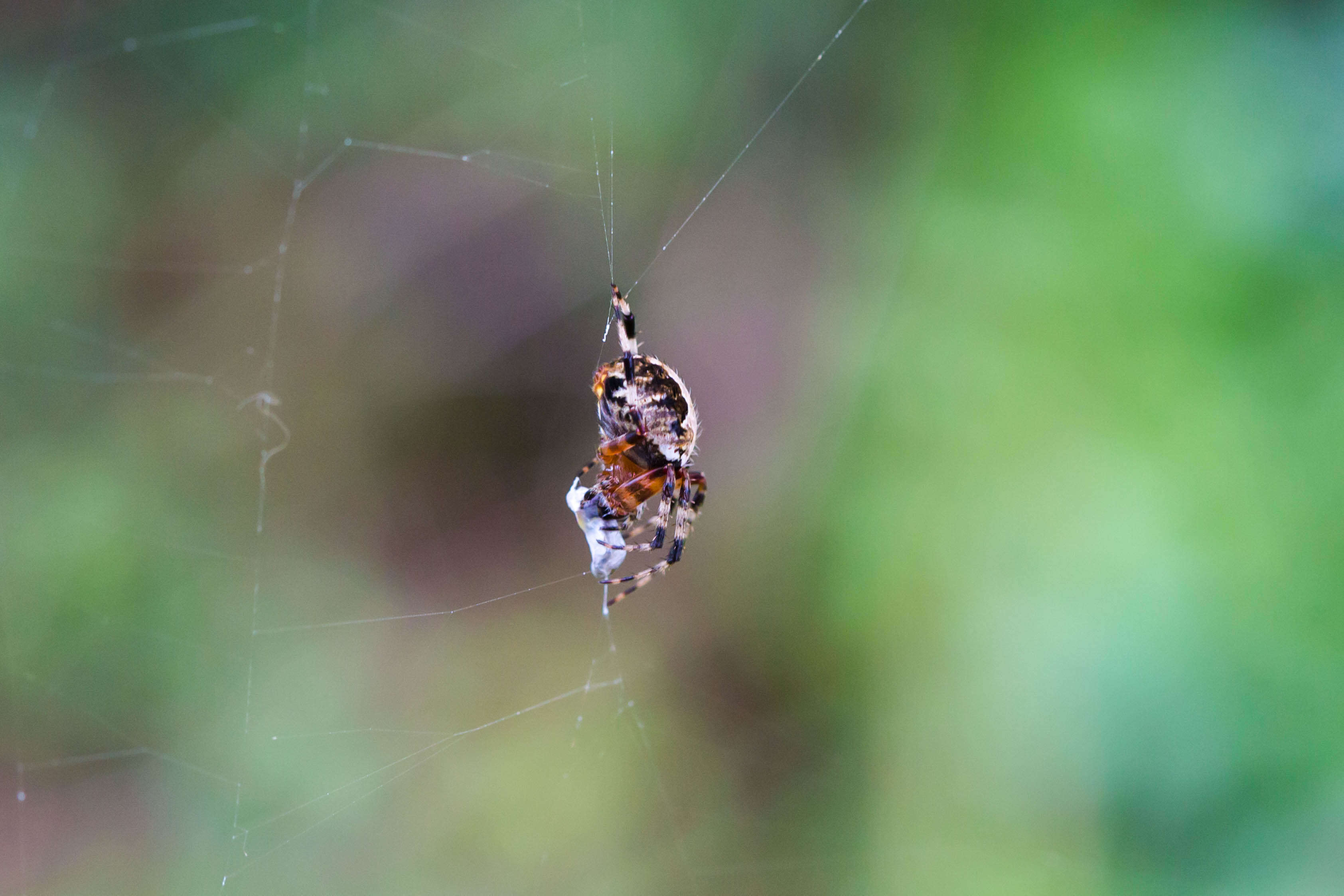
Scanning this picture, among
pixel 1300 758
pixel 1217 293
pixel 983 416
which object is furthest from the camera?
pixel 983 416

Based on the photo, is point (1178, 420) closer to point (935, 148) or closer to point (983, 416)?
point (983, 416)

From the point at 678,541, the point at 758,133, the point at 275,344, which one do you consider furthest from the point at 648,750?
the point at 758,133

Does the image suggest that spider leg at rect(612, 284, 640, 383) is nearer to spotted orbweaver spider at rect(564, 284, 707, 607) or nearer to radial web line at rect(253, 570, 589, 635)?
spotted orbweaver spider at rect(564, 284, 707, 607)

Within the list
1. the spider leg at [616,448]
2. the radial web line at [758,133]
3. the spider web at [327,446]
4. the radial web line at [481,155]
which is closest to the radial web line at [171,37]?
the spider web at [327,446]

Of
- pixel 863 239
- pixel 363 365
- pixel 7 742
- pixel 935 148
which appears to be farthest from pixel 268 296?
pixel 935 148

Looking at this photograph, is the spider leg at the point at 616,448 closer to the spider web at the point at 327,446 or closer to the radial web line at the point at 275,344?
the spider web at the point at 327,446

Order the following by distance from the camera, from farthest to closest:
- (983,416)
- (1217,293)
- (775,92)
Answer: (775,92) → (983,416) → (1217,293)

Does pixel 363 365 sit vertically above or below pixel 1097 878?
above

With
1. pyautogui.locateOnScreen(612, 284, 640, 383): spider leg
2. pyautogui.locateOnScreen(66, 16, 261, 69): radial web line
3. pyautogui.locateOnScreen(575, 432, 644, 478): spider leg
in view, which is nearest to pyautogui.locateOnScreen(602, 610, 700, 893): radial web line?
pyautogui.locateOnScreen(575, 432, 644, 478): spider leg
